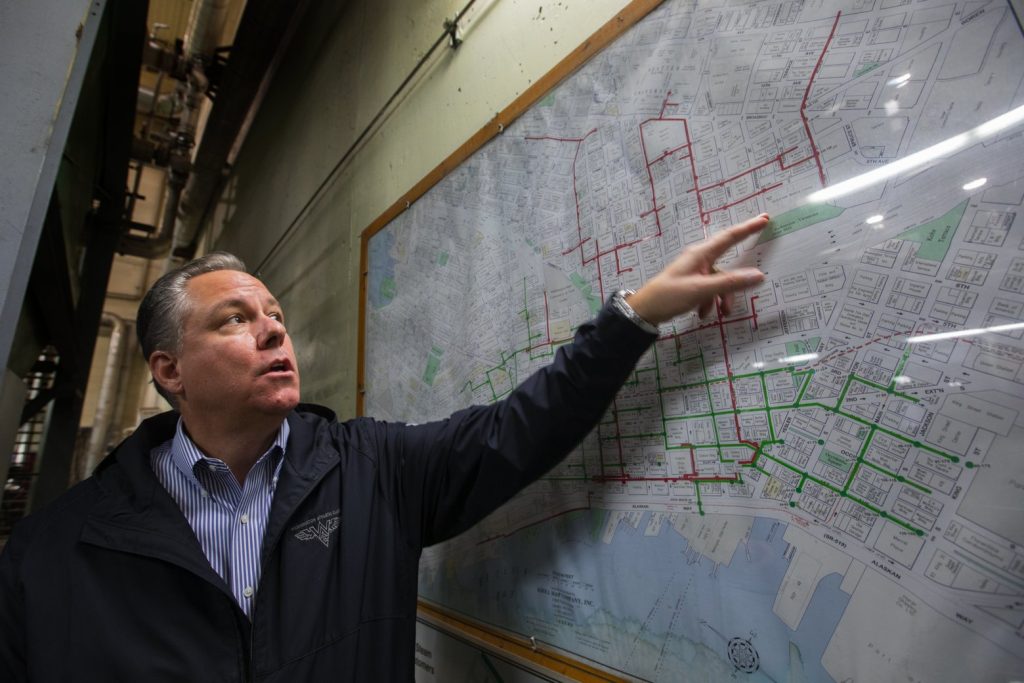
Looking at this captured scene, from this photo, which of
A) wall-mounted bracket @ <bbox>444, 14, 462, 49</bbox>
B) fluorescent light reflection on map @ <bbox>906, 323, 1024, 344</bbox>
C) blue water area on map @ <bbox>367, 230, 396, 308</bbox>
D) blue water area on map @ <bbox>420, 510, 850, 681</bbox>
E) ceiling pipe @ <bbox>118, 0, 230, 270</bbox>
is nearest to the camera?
fluorescent light reflection on map @ <bbox>906, 323, 1024, 344</bbox>

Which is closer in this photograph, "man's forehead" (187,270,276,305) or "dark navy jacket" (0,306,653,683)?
"dark navy jacket" (0,306,653,683)

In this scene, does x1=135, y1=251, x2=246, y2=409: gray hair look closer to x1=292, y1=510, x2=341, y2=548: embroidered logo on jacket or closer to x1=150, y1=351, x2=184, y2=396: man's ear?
x1=150, y1=351, x2=184, y2=396: man's ear

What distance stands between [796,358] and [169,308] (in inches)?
44.1

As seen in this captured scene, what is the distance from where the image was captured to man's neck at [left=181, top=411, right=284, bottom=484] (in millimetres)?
880

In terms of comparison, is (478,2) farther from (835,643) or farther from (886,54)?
(835,643)

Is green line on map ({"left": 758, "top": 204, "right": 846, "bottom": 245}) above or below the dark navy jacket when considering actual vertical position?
above

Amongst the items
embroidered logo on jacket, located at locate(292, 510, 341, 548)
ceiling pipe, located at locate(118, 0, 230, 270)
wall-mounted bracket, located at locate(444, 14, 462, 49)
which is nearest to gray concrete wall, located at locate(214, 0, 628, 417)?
wall-mounted bracket, located at locate(444, 14, 462, 49)

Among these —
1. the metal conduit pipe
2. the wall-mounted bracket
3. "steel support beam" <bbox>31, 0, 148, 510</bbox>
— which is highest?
the wall-mounted bracket

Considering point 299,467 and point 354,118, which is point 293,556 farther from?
point 354,118

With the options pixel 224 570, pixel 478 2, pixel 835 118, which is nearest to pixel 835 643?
pixel 835 118

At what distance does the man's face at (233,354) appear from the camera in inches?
33.2

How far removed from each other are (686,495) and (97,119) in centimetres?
326

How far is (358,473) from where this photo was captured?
2.93 ft

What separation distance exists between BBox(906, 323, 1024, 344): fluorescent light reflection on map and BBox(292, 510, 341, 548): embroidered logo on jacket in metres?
0.87
